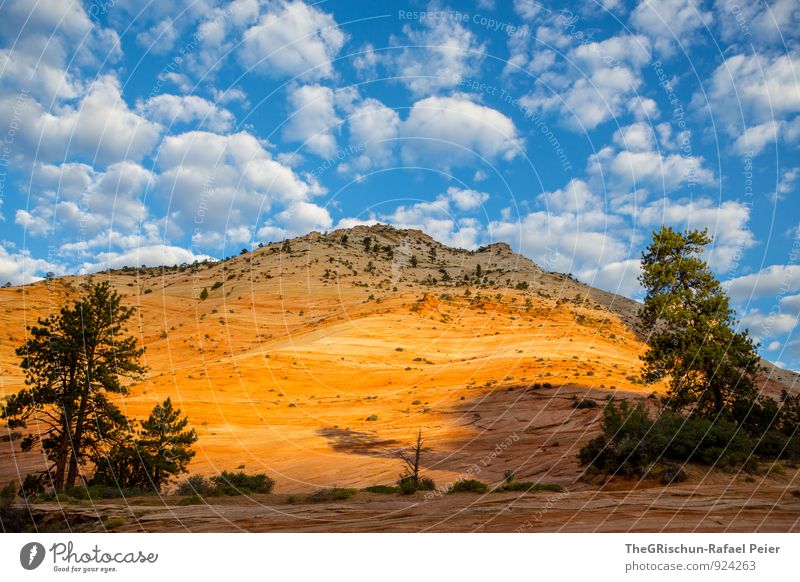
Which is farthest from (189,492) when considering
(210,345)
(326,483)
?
(210,345)

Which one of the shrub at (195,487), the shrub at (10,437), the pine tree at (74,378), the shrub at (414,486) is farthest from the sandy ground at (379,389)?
the pine tree at (74,378)

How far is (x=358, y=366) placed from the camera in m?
50.8

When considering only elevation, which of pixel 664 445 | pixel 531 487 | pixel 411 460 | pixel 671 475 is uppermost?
pixel 664 445

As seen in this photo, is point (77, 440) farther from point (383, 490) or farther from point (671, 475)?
point (671, 475)

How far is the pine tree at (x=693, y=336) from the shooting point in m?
23.4

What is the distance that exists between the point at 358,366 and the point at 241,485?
30.0 meters

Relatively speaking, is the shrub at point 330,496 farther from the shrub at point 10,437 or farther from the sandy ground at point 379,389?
the shrub at point 10,437

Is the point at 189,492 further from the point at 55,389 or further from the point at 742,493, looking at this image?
the point at 742,493

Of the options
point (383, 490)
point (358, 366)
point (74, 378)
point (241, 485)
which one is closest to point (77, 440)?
point (74, 378)

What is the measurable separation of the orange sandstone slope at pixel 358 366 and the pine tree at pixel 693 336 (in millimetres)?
5337

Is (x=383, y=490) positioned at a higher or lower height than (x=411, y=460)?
lower

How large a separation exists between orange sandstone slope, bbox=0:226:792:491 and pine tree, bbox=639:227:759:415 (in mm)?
5337

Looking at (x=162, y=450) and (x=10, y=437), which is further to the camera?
(x=10, y=437)

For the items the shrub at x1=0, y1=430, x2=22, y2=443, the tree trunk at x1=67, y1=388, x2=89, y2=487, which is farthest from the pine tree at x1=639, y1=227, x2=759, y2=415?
the shrub at x1=0, y1=430, x2=22, y2=443
